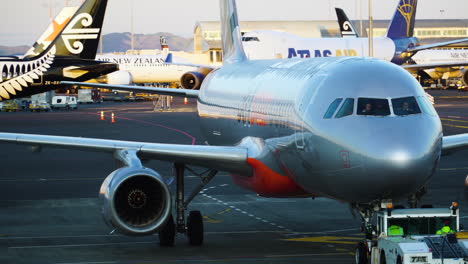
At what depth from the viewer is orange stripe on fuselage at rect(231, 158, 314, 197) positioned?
20.6 m

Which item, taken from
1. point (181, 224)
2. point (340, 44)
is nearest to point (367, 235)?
point (181, 224)

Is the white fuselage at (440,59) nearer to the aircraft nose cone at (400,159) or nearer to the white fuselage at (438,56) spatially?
the white fuselage at (438,56)

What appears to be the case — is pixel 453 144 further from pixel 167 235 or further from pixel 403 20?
pixel 403 20

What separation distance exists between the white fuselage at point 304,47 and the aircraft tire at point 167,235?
68805 mm

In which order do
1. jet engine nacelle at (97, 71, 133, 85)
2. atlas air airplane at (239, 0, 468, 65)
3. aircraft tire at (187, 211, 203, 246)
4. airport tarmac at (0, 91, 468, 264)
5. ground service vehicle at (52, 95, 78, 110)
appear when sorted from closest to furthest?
airport tarmac at (0, 91, 468, 264) < aircraft tire at (187, 211, 203, 246) < atlas air airplane at (239, 0, 468, 65) < ground service vehicle at (52, 95, 78, 110) < jet engine nacelle at (97, 71, 133, 85)

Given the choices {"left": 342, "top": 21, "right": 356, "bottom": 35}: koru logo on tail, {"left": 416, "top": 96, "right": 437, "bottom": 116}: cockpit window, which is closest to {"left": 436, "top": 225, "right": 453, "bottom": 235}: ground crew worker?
{"left": 416, "top": 96, "right": 437, "bottom": 116}: cockpit window

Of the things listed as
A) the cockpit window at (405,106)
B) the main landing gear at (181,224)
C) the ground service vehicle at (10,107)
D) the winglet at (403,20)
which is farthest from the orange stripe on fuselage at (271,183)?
the ground service vehicle at (10,107)

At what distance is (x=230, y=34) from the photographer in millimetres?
32625

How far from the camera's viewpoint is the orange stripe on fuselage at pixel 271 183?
67.6 ft

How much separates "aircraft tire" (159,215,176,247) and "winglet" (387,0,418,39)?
249ft

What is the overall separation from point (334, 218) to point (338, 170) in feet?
35.1

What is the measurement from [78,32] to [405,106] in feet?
183

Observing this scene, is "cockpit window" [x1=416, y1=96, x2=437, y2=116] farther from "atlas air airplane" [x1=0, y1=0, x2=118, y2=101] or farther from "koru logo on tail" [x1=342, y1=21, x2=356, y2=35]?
"koru logo on tail" [x1=342, y1=21, x2=356, y2=35]

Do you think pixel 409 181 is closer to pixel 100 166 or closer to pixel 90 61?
pixel 100 166
